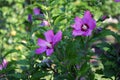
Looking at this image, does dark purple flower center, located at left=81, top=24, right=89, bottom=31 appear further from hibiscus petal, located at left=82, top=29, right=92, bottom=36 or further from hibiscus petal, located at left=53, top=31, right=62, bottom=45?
hibiscus petal, located at left=53, top=31, right=62, bottom=45

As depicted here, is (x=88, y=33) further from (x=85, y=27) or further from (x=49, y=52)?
(x=49, y=52)

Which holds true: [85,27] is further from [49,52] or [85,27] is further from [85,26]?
[49,52]

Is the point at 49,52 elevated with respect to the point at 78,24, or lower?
lower

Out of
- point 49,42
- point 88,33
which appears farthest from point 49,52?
point 88,33

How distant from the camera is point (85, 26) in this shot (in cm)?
249

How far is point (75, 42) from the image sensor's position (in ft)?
8.64

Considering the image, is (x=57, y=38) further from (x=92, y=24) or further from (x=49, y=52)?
(x=92, y=24)

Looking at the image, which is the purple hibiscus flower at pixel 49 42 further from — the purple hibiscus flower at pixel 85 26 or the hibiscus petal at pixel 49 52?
the purple hibiscus flower at pixel 85 26

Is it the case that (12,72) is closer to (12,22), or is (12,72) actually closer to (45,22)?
(45,22)

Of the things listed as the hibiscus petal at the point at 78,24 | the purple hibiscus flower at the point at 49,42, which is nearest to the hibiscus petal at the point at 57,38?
the purple hibiscus flower at the point at 49,42

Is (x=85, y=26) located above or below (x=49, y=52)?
above

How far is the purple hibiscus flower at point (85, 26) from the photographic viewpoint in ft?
8.10

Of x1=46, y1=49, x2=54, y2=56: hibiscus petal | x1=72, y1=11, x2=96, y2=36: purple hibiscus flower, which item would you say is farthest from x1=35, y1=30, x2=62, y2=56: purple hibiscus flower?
x1=72, y1=11, x2=96, y2=36: purple hibiscus flower

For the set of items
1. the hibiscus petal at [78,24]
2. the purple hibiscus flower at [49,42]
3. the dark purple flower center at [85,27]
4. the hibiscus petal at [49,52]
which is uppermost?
the hibiscus petal at [78,24]
